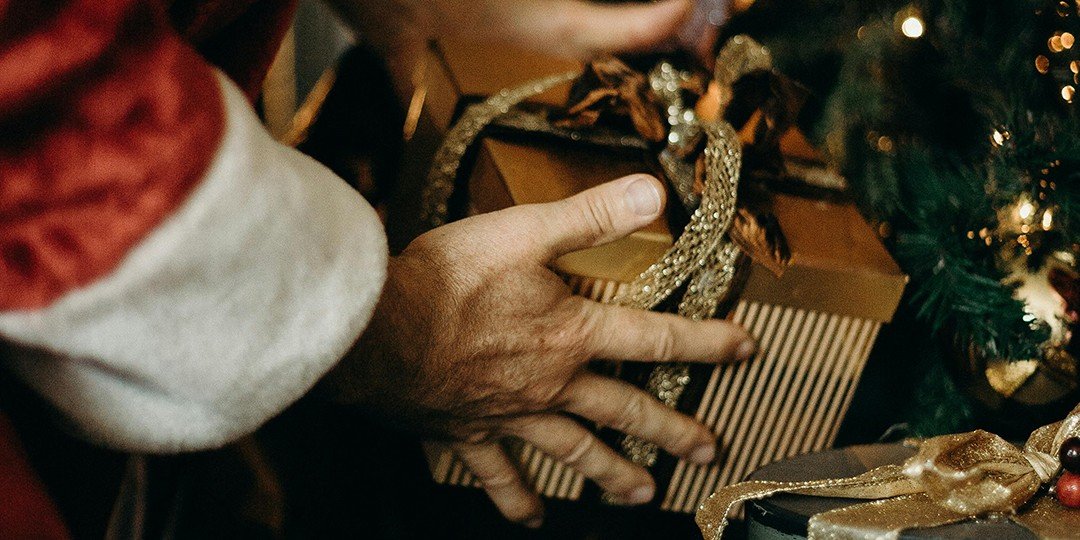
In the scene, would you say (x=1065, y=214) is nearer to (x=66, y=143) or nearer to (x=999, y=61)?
(x=999, y=61)

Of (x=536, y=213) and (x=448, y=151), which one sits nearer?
(x=536, y=213)

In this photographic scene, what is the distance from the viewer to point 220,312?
1.16 ft

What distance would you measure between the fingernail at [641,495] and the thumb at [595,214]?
0.21 m

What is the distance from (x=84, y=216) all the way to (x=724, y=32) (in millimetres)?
724

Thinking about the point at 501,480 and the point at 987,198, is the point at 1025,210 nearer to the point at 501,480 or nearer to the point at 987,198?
the point at 987,198

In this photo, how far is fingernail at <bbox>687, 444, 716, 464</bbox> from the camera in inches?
24.5

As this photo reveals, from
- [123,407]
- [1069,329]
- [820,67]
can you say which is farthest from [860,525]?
[820,67]

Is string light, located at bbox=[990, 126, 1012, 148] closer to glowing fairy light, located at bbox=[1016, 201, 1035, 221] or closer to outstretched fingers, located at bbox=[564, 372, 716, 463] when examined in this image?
glowing fairy light, located at bbox=[1016, 201, 1035, 221]

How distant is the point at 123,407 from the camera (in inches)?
14.6

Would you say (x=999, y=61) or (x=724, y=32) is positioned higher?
(x=999, y=61)

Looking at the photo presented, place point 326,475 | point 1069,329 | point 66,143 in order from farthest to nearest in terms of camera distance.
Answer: point 326,475, point 1069,329, point 66,143

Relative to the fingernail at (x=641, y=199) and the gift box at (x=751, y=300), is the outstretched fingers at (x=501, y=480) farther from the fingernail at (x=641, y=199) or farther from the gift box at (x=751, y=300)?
the fingernail at (x=641, y=199)

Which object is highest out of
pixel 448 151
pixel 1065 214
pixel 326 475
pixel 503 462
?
pixel 1065 214

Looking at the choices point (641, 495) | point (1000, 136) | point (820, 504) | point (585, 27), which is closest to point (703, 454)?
point (641, 495)
